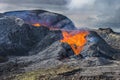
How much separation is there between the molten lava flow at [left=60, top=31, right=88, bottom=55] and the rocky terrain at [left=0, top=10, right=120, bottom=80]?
2.05 metres

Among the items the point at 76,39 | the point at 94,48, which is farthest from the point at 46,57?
the point at 76,39

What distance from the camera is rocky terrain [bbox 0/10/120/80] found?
416 feet

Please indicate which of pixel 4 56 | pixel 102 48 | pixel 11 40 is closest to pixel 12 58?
pixel 4 56

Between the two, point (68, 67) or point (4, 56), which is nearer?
point (68, 67)

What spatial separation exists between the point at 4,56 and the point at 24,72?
3414 centimetres

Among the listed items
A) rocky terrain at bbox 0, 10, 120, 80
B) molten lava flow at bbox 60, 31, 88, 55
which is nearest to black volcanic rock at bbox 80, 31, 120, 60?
rocky terrain at bbox 0, 10, 120, 80

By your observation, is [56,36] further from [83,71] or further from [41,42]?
[83,71]

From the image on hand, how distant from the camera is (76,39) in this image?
612 ft

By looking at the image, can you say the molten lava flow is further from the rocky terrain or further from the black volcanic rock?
the black volcanic rock

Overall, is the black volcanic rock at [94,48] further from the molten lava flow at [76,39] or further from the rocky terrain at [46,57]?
the molten lava flow at [76,39]

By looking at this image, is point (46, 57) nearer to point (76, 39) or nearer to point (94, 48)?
point (94, 48)

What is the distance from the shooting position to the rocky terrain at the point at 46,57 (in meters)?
127

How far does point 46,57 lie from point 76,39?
32.8m

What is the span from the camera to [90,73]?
124 m
